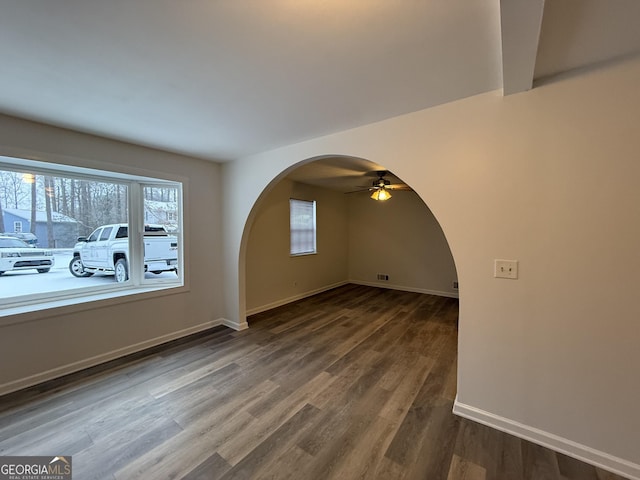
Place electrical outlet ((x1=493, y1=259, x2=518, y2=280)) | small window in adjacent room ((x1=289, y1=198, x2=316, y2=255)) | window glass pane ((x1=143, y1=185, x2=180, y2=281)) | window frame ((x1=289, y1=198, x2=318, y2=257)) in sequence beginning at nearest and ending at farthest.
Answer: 1. electrical outlet ((x1=493, y1=259, x2=518, y2=280))
2. window glass pane ((x1=143, y1=185, x2=180, y2=281))
3. window frame ((x1=289, y1=198, x2=318, y2=257))
4. small window in adjacent room ((x1=289, y1=198, x2=316, y2=255))

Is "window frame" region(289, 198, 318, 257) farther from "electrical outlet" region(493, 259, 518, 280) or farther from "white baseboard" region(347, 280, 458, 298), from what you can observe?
"electrical outlet" region(493, 259, 518, 280)

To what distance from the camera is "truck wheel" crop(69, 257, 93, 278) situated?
2.94m

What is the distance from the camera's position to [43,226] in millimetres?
2701

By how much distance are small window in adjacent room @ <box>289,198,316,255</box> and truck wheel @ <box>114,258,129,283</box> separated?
2780 mm

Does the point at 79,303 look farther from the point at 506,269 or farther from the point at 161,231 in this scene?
the point at 506,269

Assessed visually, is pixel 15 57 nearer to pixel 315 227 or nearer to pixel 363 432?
pixel 363 432

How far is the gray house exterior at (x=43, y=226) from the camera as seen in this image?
251 cm

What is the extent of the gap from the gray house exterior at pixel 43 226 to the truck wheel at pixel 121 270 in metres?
0.49

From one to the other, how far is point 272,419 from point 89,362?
221 cm

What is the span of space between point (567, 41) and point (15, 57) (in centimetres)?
310

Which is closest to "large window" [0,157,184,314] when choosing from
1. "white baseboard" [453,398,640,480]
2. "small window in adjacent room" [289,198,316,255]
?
"small window in adjacent room" [289,198,316,255]

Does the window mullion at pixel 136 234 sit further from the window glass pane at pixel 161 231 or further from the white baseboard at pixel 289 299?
the white baseboard at pixel 289 299

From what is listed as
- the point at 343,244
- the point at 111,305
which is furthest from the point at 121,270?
the point at 343,244
